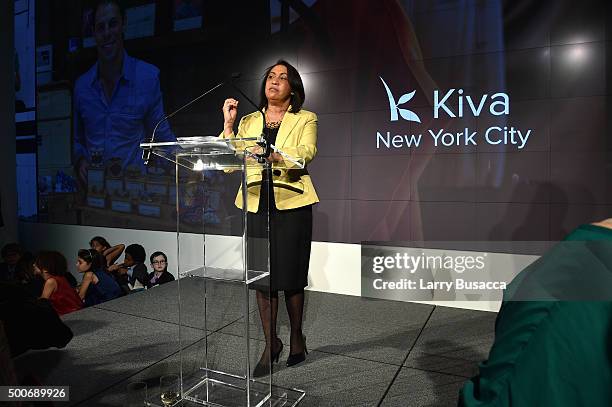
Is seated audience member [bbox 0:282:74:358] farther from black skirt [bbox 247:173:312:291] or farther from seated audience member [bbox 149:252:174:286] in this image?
seated audience member [bbox 149:252:174:286]

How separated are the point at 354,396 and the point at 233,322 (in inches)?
29.2

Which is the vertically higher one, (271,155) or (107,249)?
(271,155)

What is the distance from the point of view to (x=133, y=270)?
546 cm

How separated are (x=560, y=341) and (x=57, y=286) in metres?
3.98

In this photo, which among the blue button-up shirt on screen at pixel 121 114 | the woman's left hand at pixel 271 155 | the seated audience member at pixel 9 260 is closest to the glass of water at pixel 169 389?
the woman's left hand at pixel 271 155

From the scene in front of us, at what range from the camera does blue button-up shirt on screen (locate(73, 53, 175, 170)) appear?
5406 millimetres

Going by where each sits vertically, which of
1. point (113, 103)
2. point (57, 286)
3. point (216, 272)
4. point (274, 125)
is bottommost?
point (57, 286)

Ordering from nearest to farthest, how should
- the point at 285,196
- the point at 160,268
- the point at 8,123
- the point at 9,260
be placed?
the point at 285,196
the point at 160,268
the point at 9,260
the point at 8,123

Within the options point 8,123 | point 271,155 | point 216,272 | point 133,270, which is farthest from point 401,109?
point 8,123

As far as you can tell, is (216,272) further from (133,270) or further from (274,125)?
(133,270)

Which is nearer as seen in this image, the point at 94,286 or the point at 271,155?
the point at 271,155

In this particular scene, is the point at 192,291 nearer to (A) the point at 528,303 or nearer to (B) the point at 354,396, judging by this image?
(B) the point at 354,396

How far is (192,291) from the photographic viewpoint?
1.88 m

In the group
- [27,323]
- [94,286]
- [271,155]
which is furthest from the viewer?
[94,286]
